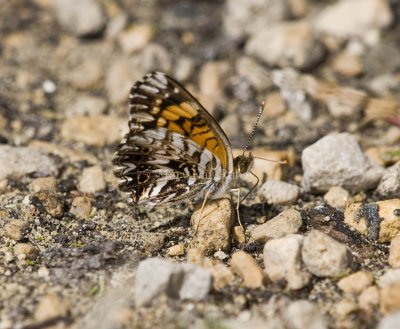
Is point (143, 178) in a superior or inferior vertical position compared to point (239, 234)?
superior

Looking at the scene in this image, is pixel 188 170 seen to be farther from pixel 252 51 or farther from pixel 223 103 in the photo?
pixel 252 51

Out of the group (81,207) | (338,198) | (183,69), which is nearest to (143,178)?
(81,207)

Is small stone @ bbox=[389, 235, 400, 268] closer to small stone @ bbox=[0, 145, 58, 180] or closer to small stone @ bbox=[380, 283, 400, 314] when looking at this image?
small stone @ bbox=[380, 283, 400, 314]

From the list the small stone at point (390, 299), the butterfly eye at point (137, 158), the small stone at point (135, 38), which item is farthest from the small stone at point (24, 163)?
the small stone at point (390, 299)

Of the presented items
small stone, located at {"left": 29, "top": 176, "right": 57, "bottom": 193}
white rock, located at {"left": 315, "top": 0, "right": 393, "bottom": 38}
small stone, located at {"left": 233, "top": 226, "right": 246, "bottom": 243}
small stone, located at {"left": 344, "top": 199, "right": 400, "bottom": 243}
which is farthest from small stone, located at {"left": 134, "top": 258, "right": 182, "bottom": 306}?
white rock, located at {"left": 315, "top": 0, "right": 393, "bottom": 38}

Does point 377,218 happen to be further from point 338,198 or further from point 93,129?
point 93,129

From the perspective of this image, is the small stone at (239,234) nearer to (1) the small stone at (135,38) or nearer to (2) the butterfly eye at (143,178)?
(2) the butterfly eye at (143,178)

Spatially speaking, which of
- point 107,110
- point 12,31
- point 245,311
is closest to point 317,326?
point 245,311
